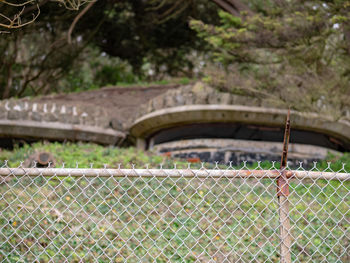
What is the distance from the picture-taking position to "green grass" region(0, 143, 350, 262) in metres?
4.02

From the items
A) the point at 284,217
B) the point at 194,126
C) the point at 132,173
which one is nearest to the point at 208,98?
the point at 194,126

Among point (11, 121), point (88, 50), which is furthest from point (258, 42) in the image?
point (88, 50)

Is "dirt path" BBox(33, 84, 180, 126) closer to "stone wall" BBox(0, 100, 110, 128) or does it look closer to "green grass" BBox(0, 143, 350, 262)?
"stone wall" BBox(0, 100, 110, 128)

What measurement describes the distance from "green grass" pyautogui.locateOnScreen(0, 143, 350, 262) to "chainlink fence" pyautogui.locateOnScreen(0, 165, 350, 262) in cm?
1

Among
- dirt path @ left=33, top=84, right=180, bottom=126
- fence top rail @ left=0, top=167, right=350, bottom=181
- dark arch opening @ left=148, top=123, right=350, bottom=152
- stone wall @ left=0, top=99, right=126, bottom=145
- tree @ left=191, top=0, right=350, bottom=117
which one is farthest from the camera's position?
dirt path @ left=33, top=84, right=180, bottom=126

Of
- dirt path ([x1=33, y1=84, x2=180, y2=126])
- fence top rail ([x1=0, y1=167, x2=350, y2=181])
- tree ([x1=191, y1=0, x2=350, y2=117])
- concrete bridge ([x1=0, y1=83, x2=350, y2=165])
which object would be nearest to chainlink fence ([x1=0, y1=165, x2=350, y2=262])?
fence top rail ([x1=0, y1=167, x2=350, y2=181])

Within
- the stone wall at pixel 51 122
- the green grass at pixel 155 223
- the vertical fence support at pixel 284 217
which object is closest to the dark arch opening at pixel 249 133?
the green grass at pixel 155 223

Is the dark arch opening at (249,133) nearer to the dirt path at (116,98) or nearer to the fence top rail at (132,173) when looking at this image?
the dirt path at (116,98)

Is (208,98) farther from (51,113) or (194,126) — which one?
(51,113)

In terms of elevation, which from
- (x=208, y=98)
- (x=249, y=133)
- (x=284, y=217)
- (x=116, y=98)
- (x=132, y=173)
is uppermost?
(x=132, y=173)

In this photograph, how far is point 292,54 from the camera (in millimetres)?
8727

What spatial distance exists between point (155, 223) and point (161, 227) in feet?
2.57

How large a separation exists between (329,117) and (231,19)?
2571 mm

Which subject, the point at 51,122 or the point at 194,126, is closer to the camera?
the point at 194,126
